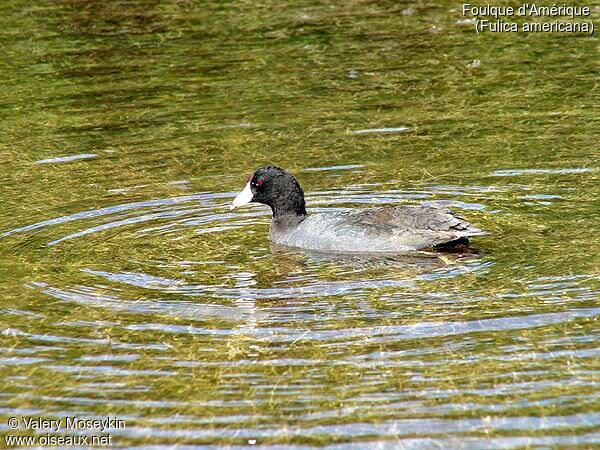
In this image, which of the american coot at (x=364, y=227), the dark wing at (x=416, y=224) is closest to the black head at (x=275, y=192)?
the american coot at (x=364, y=227)

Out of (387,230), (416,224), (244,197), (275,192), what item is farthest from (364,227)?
(244,197)

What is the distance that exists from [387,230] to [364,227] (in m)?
0.17

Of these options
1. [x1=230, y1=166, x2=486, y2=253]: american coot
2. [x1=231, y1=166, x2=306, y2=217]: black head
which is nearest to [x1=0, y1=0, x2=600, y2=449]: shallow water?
[x1=230, y1=166, x2=486, y2=253]: american coot

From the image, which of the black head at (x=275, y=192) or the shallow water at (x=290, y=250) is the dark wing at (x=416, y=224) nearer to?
the shallow water at (x=290, y=250)

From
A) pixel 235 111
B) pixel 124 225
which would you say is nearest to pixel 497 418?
pixel 124 225

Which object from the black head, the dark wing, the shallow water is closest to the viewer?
the shallow water

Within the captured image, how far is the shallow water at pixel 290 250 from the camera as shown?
240 inches

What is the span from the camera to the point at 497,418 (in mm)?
5812

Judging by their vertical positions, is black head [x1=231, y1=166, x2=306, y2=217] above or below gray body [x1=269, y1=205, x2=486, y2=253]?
above

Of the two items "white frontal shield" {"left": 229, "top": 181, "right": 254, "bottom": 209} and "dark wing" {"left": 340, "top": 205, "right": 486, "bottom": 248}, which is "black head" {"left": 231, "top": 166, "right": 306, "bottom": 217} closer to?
"white frontal shield" {"left": 229, "top": 181, "right": 254, "bottom": 209}

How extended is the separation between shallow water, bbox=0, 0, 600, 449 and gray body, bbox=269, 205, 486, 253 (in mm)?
144

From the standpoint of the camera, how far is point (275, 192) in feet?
31.3

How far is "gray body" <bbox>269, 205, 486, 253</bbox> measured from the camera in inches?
333

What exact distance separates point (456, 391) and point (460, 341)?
663 millimetres
